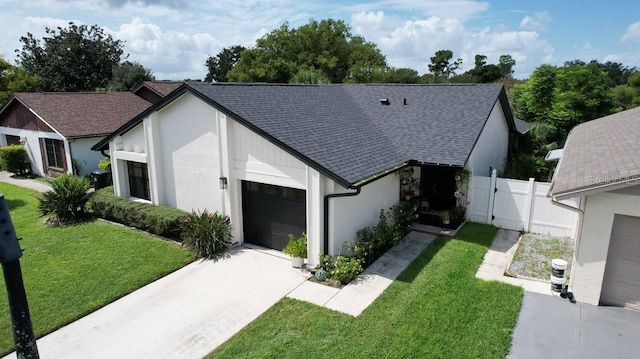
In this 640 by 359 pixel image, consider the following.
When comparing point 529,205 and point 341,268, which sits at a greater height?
point 529,205

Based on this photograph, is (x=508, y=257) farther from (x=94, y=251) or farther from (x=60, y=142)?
(x=60, y=142)

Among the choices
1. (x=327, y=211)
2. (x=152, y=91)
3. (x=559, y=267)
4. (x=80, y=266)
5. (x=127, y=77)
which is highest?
(x=127, y=77)

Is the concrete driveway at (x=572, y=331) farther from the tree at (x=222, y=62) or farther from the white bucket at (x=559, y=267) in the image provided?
the tree at (x=222, y=62)

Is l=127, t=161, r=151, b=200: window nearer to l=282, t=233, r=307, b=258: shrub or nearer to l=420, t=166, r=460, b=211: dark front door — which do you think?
l=282, t=233, r=307, b=258: shrub

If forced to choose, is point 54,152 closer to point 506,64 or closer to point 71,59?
point 71,59

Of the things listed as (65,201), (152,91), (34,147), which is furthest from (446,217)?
(152,91)
